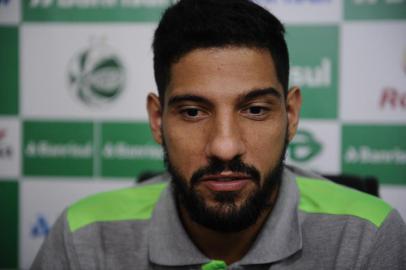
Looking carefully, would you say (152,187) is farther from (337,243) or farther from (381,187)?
(381,187)

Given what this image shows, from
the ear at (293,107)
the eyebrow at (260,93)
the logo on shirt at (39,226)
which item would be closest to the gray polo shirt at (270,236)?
the ear at (293,107)

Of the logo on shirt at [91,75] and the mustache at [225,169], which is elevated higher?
the logo on shirt at [91,75]

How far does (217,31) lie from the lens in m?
0.83

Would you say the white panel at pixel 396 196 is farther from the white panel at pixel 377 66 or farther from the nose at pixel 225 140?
the nose at pixel 225 140

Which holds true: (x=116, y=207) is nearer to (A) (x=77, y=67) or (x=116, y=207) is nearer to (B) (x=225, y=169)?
(B) (x=225, y=169)

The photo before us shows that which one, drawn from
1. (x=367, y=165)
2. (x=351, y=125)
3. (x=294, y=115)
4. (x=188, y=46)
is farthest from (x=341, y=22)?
(x=188, y=46)

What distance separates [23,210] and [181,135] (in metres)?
1.31

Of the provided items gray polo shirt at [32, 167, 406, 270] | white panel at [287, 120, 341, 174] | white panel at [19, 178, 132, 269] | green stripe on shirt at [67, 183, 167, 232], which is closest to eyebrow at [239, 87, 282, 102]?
gray polo shirt at [32, 167, 406, 270]

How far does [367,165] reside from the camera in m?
1.69

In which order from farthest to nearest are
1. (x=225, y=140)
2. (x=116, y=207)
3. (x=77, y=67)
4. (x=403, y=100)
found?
(x=77, y=67) < (x=403, y=100) < (x=116, y=207) < (x=225, y=140)

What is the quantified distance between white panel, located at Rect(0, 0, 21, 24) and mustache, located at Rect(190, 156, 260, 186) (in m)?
1.38

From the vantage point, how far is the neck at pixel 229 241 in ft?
2.98

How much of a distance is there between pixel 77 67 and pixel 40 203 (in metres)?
0.63

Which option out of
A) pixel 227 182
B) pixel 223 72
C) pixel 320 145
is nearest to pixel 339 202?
pixel 227 182
